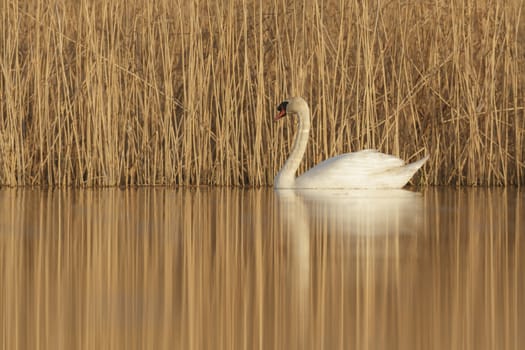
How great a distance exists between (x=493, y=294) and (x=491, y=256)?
1075mm

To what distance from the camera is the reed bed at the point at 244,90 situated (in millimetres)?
9312

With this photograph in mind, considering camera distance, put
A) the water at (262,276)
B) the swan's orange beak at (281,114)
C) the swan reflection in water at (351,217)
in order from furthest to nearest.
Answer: the swan's orange beak at (281,114) < the swan reflection in water at (351,217) < the water at (262,276)

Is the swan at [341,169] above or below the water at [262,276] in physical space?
above

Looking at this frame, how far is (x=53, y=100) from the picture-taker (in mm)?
9469

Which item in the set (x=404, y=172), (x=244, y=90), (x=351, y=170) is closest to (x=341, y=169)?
(x=351, y=170)

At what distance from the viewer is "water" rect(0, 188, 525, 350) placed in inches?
119

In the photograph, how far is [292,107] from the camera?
892 centimetres

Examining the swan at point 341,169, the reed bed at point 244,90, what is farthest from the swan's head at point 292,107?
the reed bed at point 244,90

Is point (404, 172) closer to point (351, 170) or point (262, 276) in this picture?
point (351, 170)

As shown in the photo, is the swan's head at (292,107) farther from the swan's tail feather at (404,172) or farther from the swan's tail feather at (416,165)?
the swan's tail feather at (416,165)

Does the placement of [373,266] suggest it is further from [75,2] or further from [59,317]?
[75,2]

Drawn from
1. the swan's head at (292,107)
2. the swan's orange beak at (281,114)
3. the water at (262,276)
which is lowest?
the water at (262,276)

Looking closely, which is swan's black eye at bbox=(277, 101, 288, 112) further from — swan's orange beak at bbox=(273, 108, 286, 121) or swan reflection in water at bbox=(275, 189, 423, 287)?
swan reflection in water at bbox=(275, 189, 423, 287)

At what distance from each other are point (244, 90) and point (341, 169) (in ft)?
4.55
